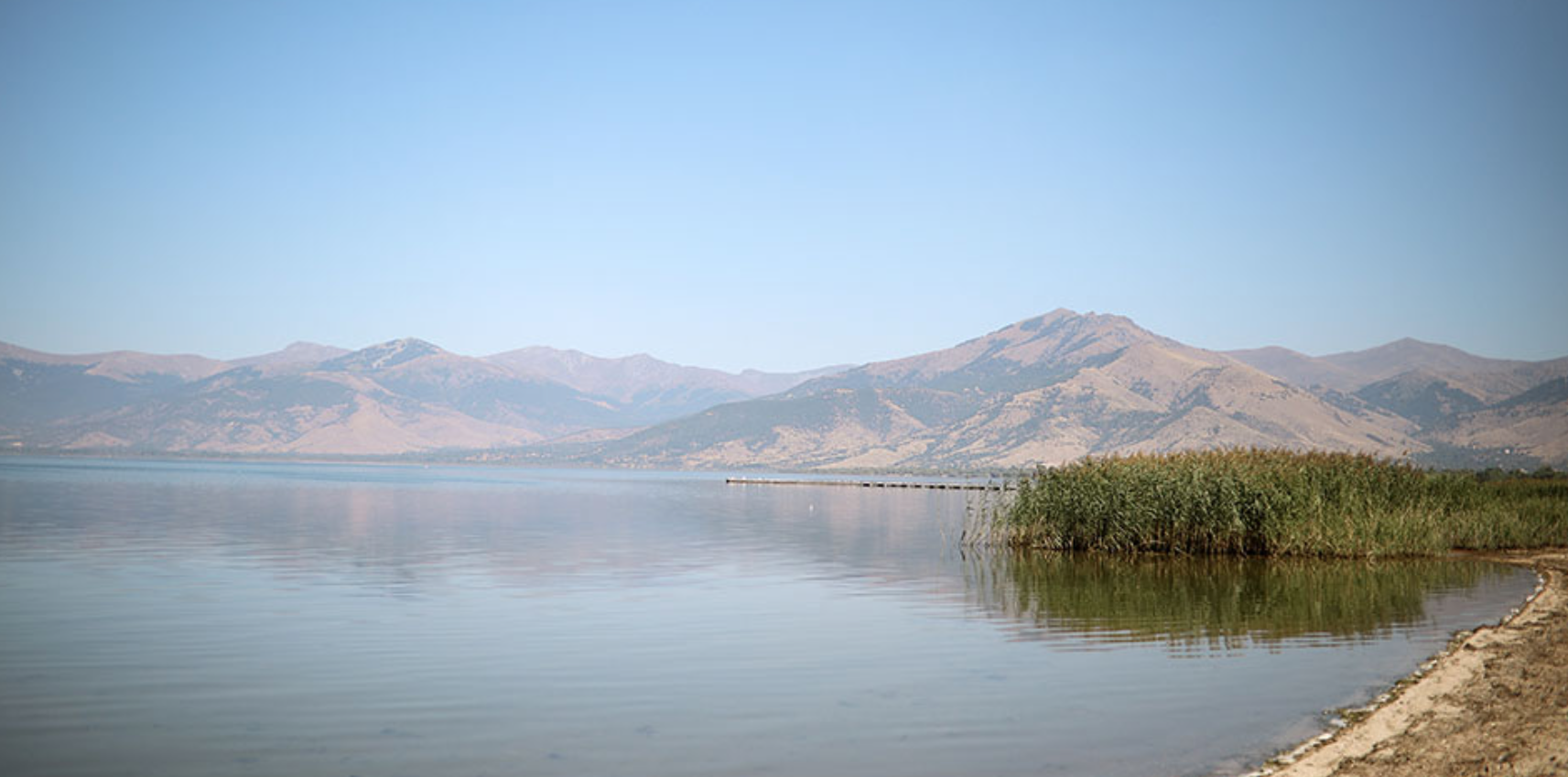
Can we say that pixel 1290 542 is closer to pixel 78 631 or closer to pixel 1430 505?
pixel 1430 505

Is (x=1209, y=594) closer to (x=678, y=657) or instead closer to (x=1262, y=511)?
(x=1262, y=511)

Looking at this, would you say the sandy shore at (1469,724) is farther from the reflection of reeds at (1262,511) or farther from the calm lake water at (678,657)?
the reflection of reeds at (1262,511)

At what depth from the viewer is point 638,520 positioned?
62.5 m

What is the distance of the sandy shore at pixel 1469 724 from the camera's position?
11.6m

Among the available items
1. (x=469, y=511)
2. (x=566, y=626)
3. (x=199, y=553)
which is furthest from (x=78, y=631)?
(x=469, y=511)

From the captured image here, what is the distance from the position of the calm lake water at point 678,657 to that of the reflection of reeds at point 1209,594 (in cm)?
15

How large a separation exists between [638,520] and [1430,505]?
3621 cm

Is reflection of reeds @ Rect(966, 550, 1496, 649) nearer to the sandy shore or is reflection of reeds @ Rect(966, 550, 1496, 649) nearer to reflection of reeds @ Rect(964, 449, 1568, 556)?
reflection of reeds @ Rect(964, 449, 1568, 556)

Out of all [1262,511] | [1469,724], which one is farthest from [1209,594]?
[1469,724]

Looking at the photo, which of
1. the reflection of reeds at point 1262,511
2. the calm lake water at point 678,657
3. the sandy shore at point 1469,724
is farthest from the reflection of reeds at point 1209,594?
the sandy shore at point 1469,724

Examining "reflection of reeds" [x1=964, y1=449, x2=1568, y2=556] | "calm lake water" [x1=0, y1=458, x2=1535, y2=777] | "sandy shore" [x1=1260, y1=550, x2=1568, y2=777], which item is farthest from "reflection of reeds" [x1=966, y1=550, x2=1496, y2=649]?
"sandy shore" [x1=1260, y1=550, x2=1568, y2=777]

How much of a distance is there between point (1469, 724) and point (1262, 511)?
24.6m

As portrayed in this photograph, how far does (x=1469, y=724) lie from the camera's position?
13445 millimetres

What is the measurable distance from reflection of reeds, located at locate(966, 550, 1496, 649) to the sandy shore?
4.49m
